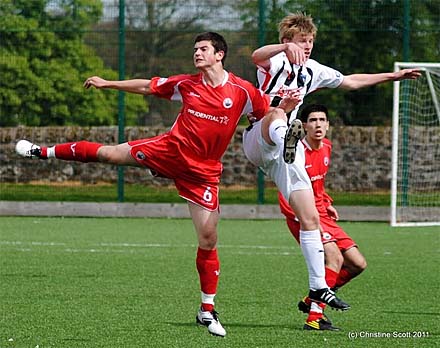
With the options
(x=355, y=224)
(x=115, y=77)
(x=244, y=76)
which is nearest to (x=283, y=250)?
(x=355, y=224)

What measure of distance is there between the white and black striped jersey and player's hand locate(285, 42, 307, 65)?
21.9 inches

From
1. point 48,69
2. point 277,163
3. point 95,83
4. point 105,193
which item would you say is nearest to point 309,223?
point 277,163

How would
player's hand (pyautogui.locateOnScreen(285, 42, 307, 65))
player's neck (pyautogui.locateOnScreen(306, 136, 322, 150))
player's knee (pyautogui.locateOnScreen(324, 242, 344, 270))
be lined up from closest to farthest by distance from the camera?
player's hand (pyautogui.locateOnScreen(285, 42, 307, 65)), player's knee (pyautogui.locateOnScreen(324, 242, 344, 270)), player's neck (pyautogui.locateOnScreen(306, 136, 322, 150))

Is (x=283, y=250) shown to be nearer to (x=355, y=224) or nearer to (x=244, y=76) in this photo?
(x=355, y=224)

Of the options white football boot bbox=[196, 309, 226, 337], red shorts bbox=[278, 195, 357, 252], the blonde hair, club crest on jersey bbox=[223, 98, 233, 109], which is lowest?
white football boot bbox=[196, 309, 226, 337]

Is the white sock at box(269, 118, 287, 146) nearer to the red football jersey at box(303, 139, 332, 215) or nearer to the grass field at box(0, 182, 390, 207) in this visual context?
the red football jersey at box(303, 139, 332, 215)

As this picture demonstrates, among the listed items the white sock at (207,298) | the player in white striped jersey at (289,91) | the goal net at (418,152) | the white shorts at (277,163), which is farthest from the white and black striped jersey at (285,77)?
the goal net at (418,152)

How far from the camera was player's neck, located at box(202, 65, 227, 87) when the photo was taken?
7645 millimetres

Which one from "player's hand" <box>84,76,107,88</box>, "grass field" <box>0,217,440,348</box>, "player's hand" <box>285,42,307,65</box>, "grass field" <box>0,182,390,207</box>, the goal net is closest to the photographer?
"grass field" <box>0,217,440,348</box>

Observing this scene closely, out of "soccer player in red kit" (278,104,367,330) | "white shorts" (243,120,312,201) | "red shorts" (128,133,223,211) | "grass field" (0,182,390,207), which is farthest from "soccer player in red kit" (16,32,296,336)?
"grass field" (0,182,390,207)

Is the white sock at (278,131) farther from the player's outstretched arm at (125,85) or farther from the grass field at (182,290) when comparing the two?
the grass field at (182,290)

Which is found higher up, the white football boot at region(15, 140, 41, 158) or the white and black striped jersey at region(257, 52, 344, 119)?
the white and black striped jersey at region(257, 52, 344, 119)

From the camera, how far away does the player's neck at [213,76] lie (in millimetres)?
7645

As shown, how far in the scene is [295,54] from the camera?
7309 millimetres
